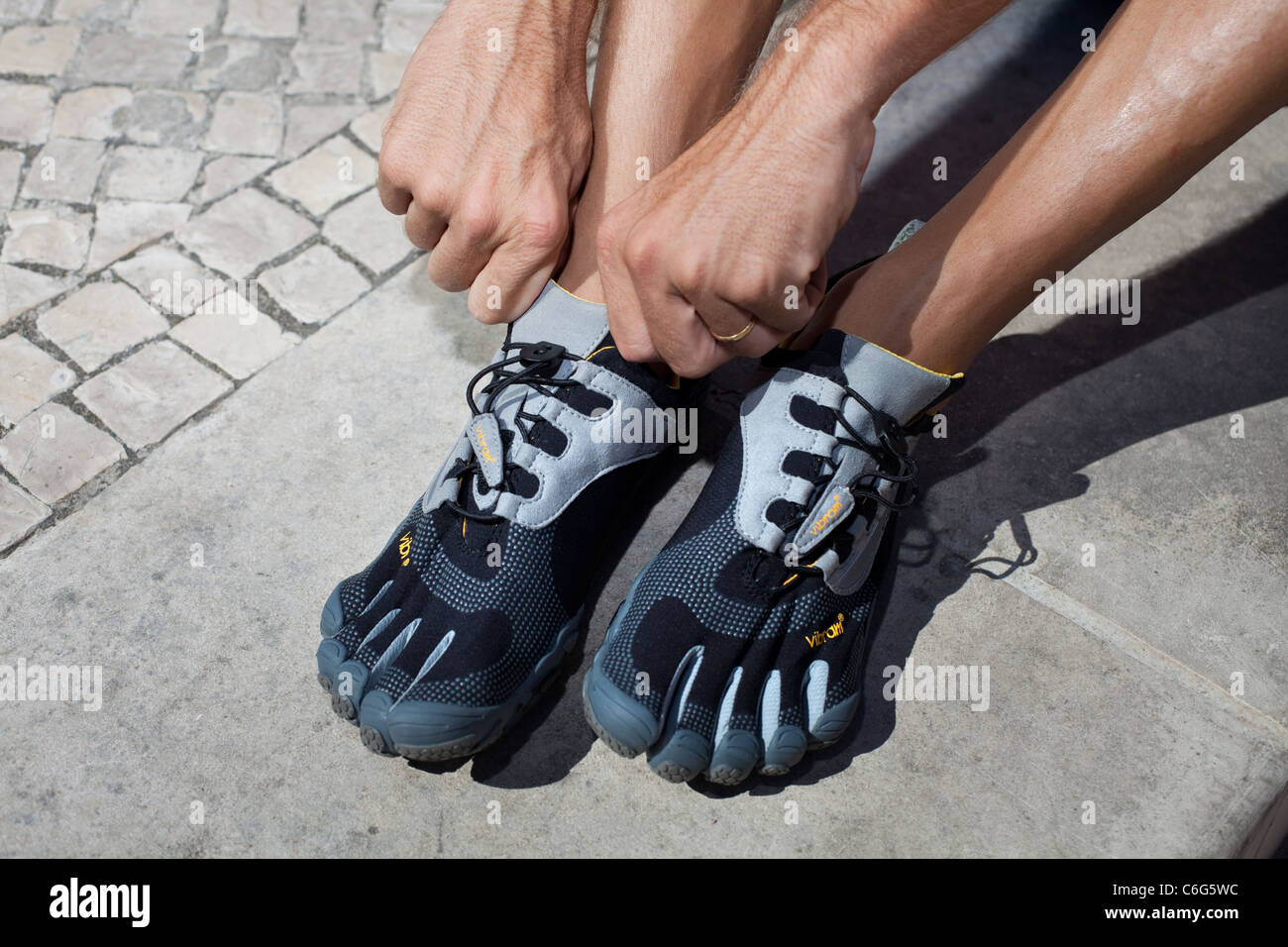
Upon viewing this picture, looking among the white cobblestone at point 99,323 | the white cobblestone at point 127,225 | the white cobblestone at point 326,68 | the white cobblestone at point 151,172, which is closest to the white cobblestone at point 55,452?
the white cobblestone at point 99,323

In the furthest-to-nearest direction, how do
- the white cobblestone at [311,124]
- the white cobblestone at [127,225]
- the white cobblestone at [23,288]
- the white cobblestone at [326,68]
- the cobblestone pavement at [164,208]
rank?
the white cobblestone at [326,68] → the white cobblestone at [311,124] → the white cobblestone at [127,225] → the white cobblestone at [23,288] → the cobblestone pavement at [164,208]

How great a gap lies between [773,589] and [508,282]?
0.64m

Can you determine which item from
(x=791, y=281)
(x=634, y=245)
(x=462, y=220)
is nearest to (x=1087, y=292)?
(x=791, y=281)

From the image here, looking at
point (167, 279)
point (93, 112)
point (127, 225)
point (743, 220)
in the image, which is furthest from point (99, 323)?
point (743, 220)

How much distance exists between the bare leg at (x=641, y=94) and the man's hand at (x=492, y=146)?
0.04 meters

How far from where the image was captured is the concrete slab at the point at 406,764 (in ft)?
4.80

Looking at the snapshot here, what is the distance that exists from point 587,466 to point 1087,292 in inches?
49.2

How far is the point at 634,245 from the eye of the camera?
54.4 inches

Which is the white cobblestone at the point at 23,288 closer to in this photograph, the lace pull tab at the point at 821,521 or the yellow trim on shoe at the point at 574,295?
the yellow trim on shoe at the point at 574,295

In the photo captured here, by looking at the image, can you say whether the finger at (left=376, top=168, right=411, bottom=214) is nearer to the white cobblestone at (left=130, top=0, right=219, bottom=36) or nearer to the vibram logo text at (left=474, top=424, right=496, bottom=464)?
the vibram logo text at (left=474, top=424, right=496, bottom=464)

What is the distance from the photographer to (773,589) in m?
1.51

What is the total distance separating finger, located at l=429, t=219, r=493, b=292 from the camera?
61.2 inches

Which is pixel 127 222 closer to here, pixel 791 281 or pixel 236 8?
pixel 236 8

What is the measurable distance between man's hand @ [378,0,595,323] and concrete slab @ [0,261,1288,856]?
46 cm
